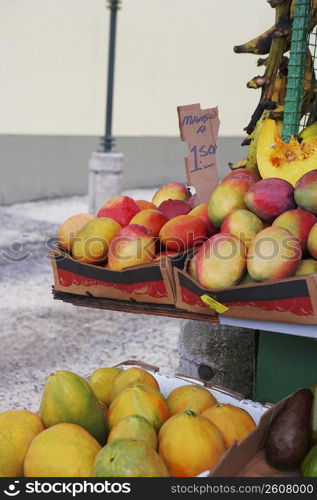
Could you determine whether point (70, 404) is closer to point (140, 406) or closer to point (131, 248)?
point (140, 406)

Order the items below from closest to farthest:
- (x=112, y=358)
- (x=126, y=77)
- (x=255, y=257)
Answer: (x=255, y=257), (x=112, y=358), (x=126, y=77)

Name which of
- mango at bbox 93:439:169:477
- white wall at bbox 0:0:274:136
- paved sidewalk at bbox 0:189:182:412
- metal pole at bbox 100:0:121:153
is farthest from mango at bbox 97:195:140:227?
white wall at bbox 0:0:274:136

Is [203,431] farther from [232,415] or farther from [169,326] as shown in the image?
[169,326]

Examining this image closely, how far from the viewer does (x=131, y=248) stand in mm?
1837

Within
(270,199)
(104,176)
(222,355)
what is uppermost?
(270,199)

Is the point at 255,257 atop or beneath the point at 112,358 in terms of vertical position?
atop

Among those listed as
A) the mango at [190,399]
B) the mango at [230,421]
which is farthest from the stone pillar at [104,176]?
the mango at [230,421]

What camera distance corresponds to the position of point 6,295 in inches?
193

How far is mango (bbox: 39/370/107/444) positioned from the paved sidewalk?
6.23 feet

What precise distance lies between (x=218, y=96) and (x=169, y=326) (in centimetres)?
550

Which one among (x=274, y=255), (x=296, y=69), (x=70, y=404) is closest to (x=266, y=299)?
(x=274, y=255)

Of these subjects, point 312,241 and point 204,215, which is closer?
point 312,241

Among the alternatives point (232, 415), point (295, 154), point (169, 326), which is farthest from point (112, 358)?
point (232, 415)

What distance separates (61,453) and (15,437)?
15 centimetres
